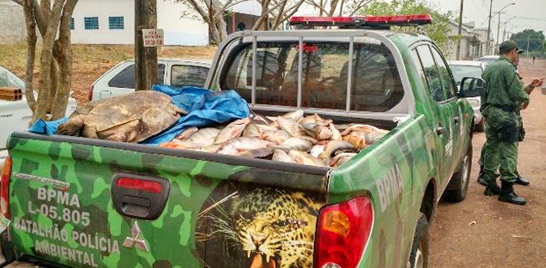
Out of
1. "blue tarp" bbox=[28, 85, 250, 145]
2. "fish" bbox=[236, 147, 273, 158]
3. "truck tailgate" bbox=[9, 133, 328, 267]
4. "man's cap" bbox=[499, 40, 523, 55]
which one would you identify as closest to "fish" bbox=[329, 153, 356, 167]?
"fish" bbox=[236, 147, 273, 158]

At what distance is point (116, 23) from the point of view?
29078 millimetres

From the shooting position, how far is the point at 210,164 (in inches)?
78.7

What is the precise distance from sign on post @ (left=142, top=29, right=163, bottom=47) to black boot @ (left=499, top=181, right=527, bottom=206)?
13.3ft

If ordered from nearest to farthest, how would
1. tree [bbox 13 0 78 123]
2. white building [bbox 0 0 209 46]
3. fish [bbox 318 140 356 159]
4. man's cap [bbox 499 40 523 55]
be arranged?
fish [bbox 318 140 356 159] < tree [bbox 13 0 78 123] < man's cap [bbox 499 40 523 55] < white building [bbox 0 0 209 46]

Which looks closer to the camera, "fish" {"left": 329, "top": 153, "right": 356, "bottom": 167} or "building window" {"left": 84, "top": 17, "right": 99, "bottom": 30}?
"fish" {"left": 329, "top": 153, "right": 356, "bottom": 167}

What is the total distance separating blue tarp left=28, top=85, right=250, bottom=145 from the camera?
2.91 m

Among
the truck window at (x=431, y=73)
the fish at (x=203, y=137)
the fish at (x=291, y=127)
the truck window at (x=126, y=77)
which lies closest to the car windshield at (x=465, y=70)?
the truck window at (x=126, y=77)

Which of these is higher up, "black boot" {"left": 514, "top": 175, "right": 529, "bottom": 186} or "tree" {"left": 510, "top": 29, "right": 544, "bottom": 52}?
"tree" {"left": 510, "top": 29, "right": 544, "bottom": 52}

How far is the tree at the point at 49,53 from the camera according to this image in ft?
15.5

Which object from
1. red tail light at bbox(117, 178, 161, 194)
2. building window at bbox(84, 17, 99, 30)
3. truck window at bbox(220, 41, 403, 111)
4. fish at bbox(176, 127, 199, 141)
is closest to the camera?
red tail light at bbox(117, 178, 161, 194)

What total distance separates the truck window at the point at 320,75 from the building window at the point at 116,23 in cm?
2659

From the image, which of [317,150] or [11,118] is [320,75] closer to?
[317,150]

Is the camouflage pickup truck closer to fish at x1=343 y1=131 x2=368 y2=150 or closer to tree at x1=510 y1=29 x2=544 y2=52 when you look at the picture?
fish at x1=343 y1=131 x2=368 y2=150

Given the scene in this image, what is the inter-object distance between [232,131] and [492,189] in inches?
163
